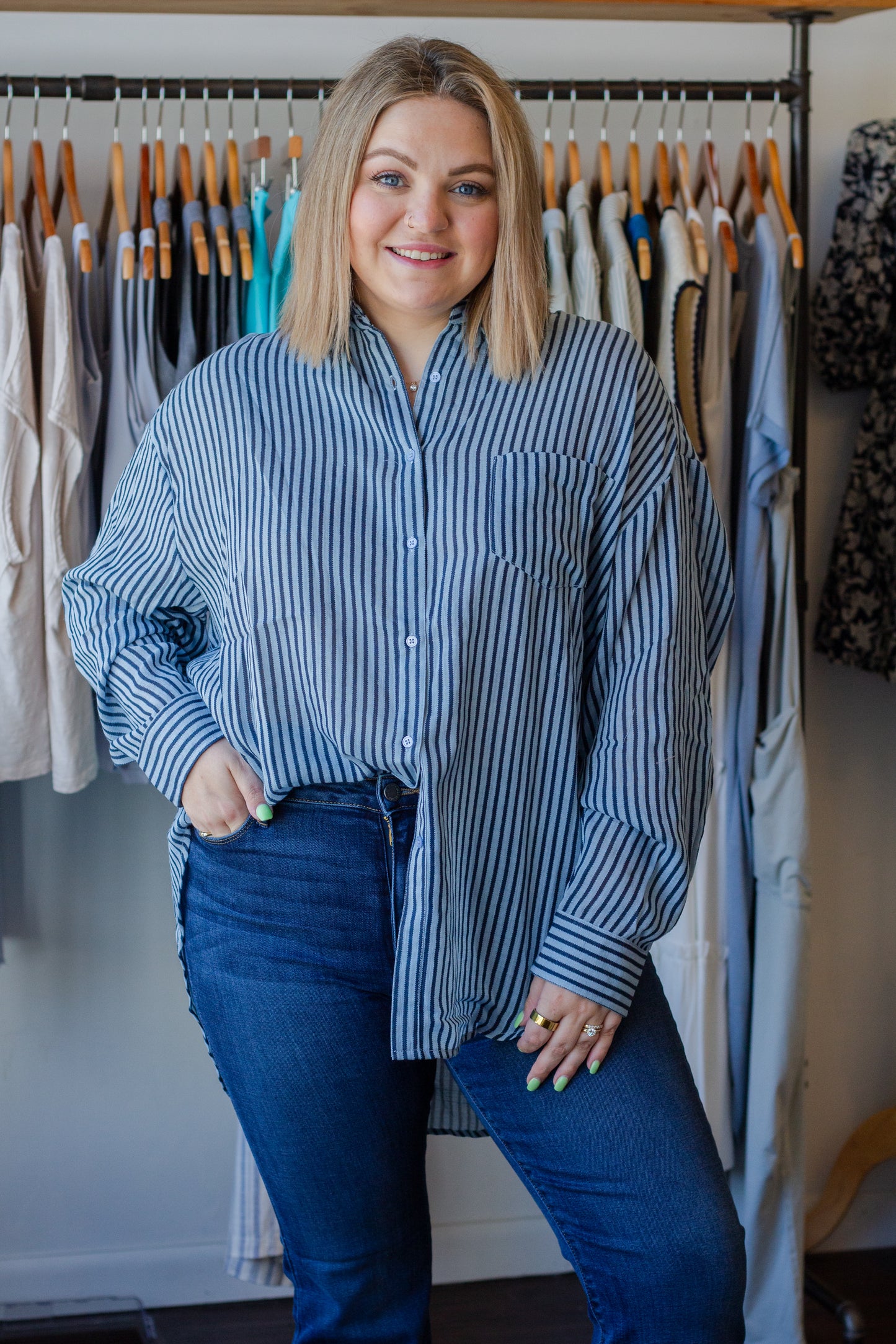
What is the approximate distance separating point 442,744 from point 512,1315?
5.16ft

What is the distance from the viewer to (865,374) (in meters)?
2.20

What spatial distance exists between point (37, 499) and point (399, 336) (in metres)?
0.81

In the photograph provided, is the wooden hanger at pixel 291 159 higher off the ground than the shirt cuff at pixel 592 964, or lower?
higher

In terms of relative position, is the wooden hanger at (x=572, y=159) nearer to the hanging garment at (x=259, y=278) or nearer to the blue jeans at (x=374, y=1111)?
the hanging garment at (x=259, y=278)

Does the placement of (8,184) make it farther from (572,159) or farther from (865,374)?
(865,374)

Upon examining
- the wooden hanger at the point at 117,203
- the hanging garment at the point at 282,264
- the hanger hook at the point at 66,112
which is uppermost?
the hanger hook at the point at 66,112

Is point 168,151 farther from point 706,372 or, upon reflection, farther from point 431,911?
point 431,911

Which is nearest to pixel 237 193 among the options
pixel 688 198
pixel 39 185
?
pixel 39 185

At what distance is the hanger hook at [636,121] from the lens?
201 cm

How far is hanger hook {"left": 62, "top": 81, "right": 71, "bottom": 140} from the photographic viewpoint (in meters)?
1.89

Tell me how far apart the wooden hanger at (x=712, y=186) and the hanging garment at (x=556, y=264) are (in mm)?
258

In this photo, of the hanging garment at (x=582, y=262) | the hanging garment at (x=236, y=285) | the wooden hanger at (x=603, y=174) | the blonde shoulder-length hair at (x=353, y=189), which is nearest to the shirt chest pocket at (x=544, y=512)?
the blonde shoulder-length hair at (x=353, y=189)

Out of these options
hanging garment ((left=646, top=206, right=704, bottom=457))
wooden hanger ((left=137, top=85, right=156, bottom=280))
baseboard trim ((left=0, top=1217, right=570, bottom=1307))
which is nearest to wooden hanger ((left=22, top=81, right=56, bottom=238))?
wooden hanger ((left=137, top=85, right=156, bottom=280))

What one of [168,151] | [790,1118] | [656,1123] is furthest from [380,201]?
[790,1118]
